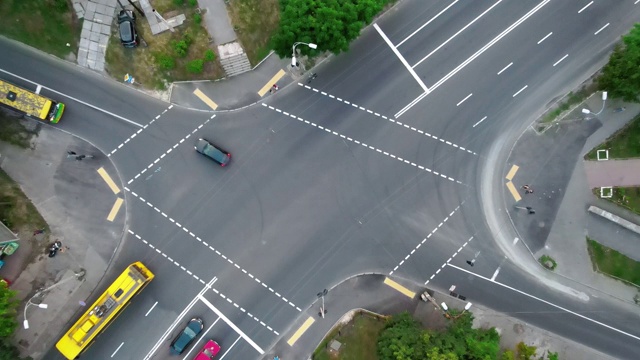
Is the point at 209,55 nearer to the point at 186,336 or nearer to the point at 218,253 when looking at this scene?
the point at 218,253

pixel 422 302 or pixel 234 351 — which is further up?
pixel 234 351

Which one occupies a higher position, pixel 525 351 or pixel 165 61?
pixel 165 61

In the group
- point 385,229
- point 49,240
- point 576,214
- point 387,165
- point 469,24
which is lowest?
point 576,214

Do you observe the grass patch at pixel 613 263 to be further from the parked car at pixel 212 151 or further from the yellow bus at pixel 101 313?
the yellow bus at pixel 101 313

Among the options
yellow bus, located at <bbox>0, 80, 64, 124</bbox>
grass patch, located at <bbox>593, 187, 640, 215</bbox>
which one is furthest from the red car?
grass patch, located at <bbox>593, 187, 640, 215</bbox>

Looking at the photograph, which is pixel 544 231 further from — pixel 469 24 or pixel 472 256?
pixel 469 24

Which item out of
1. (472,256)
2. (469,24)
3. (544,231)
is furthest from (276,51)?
(544,231)

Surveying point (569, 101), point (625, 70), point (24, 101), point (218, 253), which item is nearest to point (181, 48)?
point (24, 101)
